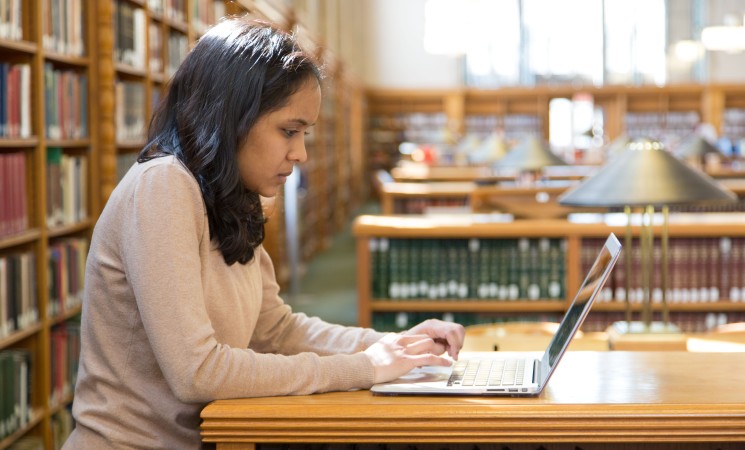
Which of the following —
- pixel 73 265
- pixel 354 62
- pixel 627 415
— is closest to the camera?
pixel 627 415

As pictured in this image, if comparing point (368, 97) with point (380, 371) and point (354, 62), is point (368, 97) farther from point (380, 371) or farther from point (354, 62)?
point (380, 371)

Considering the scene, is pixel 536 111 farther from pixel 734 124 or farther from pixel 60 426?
pixel 60 426

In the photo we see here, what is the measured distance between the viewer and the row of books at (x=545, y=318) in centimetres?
492

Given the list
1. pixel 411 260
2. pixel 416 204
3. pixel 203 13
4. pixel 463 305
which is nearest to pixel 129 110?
pixel 411 260

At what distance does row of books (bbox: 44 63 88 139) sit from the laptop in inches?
96.1

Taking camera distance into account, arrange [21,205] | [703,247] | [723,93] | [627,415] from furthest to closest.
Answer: [723,93] → [703,247] → [21,205] → [627,415]

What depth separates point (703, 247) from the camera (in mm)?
4918

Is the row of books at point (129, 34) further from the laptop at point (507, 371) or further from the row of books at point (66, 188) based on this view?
the laptop at point (507, 371)

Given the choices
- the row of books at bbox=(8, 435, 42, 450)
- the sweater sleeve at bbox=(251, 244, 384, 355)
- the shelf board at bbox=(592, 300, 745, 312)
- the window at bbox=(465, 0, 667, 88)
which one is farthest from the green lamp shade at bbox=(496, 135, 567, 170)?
the window at bbox=(465, 0, 667, 88)

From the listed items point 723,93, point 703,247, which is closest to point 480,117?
point 723,93

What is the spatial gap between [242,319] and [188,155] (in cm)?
31

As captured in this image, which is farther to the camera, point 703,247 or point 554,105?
point 554,105

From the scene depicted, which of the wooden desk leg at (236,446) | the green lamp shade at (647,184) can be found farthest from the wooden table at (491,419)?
the green lamp shade at (647,184)

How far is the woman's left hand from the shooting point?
1.90 metres
